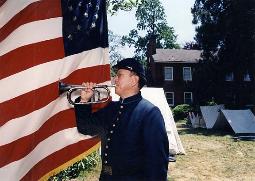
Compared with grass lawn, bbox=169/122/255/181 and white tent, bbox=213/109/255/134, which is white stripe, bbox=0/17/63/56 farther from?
white tent, bbox=213/109/255/134

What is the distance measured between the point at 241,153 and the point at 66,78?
12.9 meters

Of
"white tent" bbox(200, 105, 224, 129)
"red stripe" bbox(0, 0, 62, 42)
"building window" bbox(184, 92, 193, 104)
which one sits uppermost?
"red stripe" bbox(0, 0, 62, 42)

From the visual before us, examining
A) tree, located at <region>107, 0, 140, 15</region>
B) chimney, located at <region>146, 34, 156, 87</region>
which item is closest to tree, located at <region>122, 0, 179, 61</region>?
chimney, located at <region>146, 34, 156, 87</region>

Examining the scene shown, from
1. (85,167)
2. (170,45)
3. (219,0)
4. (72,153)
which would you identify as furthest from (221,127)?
(170,45)

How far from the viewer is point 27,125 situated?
3895mm

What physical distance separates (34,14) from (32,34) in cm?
23

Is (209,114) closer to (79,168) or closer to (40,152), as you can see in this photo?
(79,168)

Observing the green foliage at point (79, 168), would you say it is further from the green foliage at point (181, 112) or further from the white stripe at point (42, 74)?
the green foliage at point (181, 112)

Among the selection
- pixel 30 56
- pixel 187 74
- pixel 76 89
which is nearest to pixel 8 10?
pixel 30 56

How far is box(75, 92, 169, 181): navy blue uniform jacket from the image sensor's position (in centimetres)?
336

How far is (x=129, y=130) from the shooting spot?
371cm

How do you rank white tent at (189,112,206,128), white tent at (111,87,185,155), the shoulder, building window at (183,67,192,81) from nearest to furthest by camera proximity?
the shoulder, white tent at (111,87,185,155), white tent at (189,112,206,128), building window at (183,67,192,81)

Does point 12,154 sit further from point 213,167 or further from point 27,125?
point 213,167

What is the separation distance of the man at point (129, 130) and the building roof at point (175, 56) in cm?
4147
